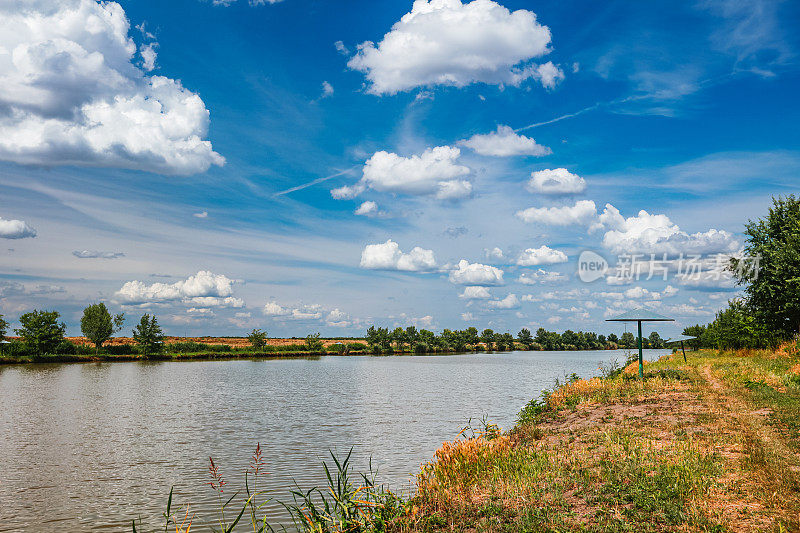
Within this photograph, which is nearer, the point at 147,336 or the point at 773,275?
the point at 773,275

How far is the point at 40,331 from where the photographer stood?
7719 cm

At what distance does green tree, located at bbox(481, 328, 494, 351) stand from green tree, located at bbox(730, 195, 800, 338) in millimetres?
130250

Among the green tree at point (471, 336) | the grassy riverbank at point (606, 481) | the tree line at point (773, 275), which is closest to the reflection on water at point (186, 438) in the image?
the grassy riverbank at point (606, 481)

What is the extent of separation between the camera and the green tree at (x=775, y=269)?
3322cm

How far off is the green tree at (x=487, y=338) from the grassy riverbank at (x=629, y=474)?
15328 centimetres

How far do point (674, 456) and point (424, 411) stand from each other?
16.1 metres

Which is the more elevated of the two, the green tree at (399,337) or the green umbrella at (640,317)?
the green umbrella at (640,317)

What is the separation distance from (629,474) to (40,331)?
91.4 m

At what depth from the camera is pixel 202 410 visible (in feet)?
88.2

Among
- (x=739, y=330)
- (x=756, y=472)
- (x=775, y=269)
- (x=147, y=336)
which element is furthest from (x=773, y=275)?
(x=147, y=336)

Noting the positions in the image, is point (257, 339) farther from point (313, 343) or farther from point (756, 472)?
point (756, 472)

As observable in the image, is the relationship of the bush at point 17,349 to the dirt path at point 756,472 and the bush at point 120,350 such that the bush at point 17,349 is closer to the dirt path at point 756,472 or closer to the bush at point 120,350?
the bush at point 120,350

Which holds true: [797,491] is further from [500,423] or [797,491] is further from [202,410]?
[202,410]

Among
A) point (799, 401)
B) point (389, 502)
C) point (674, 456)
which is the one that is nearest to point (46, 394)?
point (389, 502)
